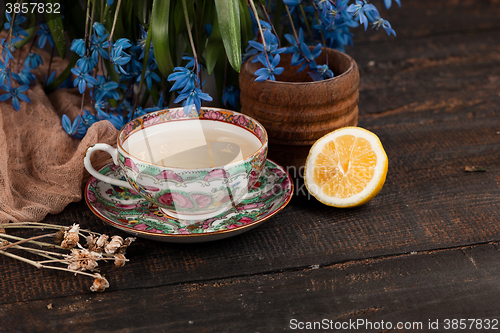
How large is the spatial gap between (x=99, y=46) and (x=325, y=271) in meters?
0.46

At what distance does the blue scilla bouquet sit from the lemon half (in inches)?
4.9

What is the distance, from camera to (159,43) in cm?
68

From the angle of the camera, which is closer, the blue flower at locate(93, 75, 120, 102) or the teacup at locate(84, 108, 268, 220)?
the teacup at locate(84, 108, 268, 220)

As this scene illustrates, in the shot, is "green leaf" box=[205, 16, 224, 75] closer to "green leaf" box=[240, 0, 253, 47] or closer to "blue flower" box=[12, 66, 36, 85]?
"green leaf" box=[240, 0, 253, 47]

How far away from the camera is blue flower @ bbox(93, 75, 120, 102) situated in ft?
2.55

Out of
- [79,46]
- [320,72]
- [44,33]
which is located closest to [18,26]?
[44,33]

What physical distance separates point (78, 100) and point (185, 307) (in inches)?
19.6

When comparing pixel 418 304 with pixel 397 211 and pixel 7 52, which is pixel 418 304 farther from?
pixel 7 52

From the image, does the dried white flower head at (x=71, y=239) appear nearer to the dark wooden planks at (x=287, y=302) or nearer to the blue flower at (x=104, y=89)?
the dark wooden planks at (x=287, y=302)

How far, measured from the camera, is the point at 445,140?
34.5 inches

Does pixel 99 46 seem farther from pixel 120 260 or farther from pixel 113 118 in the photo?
pixel 120 260

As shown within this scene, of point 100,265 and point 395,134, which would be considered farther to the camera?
point 395,134

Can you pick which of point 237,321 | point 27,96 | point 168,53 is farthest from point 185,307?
point 27,96

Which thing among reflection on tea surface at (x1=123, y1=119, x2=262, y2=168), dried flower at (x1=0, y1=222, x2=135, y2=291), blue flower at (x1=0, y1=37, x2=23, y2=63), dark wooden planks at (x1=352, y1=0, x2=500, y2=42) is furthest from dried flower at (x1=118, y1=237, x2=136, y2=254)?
dark wooden planks at (x1=352, y1=0, x2=500, y2=42)
